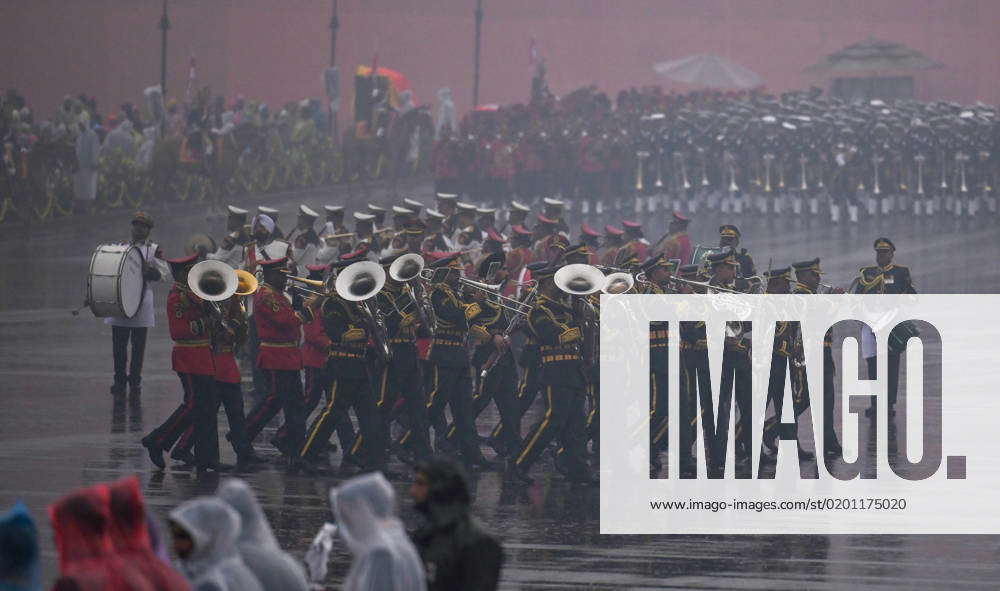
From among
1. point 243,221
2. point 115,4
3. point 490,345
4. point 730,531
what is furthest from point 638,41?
point 730,531

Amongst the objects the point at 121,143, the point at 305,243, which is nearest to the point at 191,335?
the point at 305,243

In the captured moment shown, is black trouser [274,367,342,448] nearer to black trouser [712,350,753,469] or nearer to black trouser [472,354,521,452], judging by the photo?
→ black trouser [472,354,521,452]

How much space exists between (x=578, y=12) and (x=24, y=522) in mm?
36184

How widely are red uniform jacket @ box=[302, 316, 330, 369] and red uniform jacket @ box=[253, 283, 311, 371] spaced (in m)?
0.39

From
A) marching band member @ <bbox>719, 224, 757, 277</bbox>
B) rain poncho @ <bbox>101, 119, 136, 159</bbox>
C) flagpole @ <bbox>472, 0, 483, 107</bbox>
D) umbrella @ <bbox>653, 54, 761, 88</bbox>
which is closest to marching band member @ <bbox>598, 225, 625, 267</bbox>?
marching band member @ <bbox>719, 224, 757, 277</bbox>

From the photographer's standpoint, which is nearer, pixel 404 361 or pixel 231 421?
pixel 231 421

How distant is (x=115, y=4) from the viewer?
33688 millimetres

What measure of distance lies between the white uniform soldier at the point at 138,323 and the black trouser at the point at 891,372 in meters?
5.50

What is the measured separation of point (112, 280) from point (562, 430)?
13.5 ft

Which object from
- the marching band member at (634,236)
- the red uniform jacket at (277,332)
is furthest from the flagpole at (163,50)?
the red uniform jacket at (277,332)

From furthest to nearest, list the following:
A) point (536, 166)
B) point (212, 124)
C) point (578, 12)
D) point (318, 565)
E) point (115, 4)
Result: 1. point (578, 12)
2. point (115, 4)
3. point (212, 124)
4. point (536, 166)
5. point (318, 565)

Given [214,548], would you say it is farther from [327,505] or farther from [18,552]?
[327,505]

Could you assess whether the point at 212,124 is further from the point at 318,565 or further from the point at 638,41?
the point at 318,565

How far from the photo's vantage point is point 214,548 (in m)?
5.51
